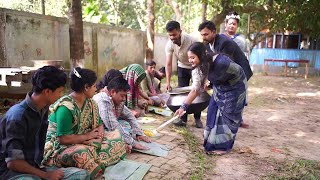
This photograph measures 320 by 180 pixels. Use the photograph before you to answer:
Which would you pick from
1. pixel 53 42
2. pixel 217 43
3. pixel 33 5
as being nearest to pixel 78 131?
pixel 217 43

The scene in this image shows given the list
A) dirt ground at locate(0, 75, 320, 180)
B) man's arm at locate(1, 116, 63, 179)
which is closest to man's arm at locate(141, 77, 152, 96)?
dirt ground at locate(0, 75, 320, 180)

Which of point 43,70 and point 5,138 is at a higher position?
point 43,70

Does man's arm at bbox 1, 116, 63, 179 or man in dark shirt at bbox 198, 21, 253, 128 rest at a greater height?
man in dark shirt at bbox 198, 21, 253, 128

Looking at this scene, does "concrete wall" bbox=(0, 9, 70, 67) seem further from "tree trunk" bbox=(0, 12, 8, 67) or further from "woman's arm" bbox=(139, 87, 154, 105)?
"woman's arm" bbox=(139, 87, 154, 105)

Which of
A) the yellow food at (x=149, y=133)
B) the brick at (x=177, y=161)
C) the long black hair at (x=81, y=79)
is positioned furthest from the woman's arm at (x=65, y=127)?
the yellow food at (x=149, y=133)

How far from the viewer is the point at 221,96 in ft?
11.9

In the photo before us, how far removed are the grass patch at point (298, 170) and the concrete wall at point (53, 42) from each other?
484 cm

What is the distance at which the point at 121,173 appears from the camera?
286 centimetres

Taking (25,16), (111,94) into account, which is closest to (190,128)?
(111,94)

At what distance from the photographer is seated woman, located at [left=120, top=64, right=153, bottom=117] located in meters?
4.86

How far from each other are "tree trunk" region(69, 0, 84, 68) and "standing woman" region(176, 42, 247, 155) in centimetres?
236

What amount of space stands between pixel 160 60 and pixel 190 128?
27.9ft

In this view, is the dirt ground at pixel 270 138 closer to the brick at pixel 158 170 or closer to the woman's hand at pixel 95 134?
the brick at pixel 158 170

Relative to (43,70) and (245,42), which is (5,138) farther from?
(245,42)
